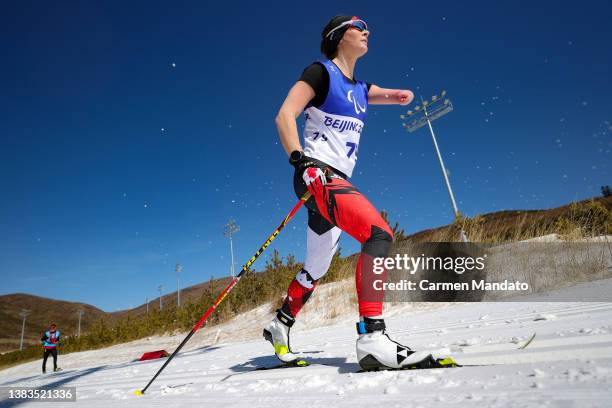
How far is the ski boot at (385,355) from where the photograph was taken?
145cm

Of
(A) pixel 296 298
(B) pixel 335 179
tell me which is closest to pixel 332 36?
(B) pixel 335 179

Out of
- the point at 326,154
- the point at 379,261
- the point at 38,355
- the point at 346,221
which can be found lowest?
the point at 38,355

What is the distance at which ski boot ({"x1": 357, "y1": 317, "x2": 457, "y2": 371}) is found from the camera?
1446mm

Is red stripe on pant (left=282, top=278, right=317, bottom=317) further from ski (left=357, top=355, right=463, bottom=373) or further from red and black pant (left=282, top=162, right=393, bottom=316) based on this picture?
ski (left=357, top=355, right=463, bottom=373)

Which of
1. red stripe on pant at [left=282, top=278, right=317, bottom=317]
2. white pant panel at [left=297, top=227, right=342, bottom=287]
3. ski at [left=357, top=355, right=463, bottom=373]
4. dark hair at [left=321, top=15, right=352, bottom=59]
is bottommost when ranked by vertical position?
ski at [left=357, top=355, right=463, bottom=373]

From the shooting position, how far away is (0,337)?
108250mm

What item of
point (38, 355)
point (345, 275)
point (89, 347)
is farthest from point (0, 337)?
point (345, 275)

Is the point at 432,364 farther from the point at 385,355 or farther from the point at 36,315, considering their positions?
the point at 36,315

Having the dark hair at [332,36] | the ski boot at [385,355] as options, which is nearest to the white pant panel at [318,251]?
the ski boot at [385,355]

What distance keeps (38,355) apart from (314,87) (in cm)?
3329

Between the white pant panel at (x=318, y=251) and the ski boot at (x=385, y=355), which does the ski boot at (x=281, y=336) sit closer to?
the white pant panel at (x=318, y=251)

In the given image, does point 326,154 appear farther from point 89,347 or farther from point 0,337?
point 0,337

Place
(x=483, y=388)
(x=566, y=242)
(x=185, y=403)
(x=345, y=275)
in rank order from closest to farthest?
(x=483, y=388) < (x=185, y=403) < (x=566, y=242) < (x=345, y=275)

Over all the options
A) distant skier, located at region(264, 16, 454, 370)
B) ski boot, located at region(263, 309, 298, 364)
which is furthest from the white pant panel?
ski boot, located at region(263, 309, 298, 364)
